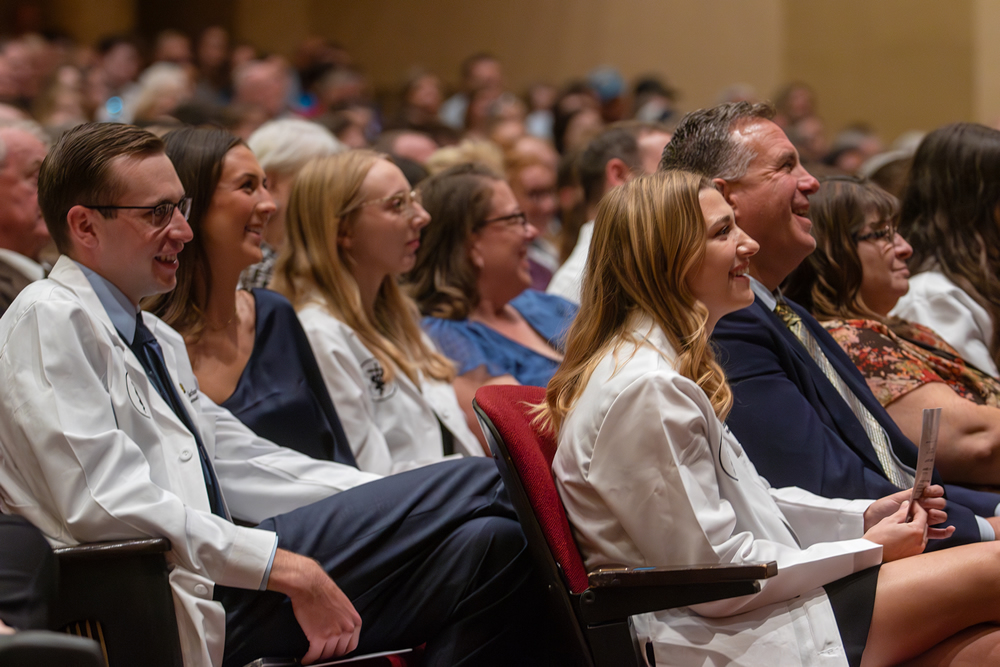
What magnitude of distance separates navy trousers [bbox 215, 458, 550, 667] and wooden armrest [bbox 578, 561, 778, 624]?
35 cm

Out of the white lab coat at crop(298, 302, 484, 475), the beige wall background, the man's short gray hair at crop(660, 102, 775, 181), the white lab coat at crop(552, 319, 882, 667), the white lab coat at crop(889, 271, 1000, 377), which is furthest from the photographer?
the beige wall background

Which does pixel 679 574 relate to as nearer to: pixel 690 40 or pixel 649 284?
pixel 649 284

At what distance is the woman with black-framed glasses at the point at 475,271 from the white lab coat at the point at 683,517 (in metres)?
1.36

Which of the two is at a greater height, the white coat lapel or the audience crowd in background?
the white coat lapel

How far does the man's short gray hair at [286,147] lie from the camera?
11.2ft

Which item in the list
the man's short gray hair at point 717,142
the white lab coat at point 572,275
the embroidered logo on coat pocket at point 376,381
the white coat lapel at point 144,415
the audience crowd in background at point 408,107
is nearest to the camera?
the white coat lapel at point 144,415

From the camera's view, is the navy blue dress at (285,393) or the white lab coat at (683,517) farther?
the navy blue dress at (285,393)

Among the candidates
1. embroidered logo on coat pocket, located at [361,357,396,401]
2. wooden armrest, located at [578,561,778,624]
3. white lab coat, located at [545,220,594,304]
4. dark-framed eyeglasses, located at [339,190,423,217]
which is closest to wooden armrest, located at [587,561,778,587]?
wooden armrest, located at [578,561,778,624]

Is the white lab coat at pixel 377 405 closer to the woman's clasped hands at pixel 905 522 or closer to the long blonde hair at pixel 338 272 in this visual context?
the long blonde hair at pixel 338 272

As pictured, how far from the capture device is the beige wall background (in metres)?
8.16

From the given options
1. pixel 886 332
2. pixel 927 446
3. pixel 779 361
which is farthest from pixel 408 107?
pixel 927 446

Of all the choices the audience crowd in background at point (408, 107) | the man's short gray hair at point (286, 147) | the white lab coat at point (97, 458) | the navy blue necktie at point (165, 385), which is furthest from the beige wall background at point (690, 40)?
the white lab coat at point (97, 458)

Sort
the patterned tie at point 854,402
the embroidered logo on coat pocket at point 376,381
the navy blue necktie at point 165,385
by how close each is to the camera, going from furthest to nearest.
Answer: the embroidered logo on coat pocket at point 376,381, the patterned tie at point 854,402, the navy blue necktie at point 165,385

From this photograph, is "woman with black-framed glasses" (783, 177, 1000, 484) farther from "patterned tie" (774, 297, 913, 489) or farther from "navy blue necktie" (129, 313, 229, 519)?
"navy blue necktie" (129, 313, 229, 519)
